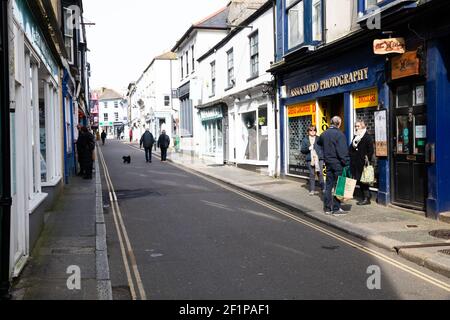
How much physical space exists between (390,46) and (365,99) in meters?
1.99

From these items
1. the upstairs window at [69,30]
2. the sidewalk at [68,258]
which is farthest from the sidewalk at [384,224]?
the upstairs window at [69,30]

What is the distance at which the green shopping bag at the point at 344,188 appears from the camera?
32.3ft

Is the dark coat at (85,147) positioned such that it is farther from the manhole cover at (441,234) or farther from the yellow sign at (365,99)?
the manhole cover at (441,234)

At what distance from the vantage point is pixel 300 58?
47.8 feet

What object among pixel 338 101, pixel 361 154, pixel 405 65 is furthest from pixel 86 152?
pixel 405 65

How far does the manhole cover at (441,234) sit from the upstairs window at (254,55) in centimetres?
1189

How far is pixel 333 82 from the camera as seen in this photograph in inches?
517

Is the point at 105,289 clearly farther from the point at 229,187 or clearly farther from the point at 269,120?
the point at 269,120

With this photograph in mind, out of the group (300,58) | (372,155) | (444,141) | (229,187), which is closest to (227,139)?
(229,187)

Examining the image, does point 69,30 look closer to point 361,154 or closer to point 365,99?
point 365,99

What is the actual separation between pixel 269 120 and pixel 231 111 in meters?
5.39

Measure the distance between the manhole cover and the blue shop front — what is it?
8.72 feet
